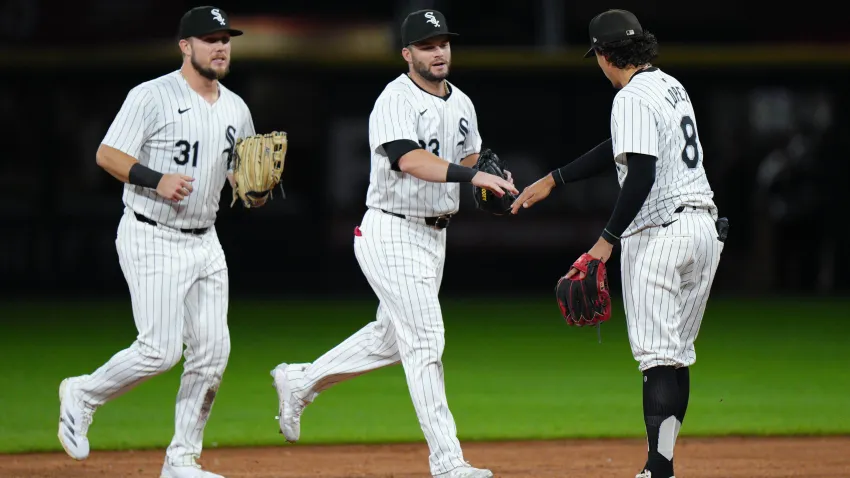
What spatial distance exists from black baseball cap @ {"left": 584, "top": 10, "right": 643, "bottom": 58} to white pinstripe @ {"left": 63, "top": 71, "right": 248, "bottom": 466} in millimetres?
1704

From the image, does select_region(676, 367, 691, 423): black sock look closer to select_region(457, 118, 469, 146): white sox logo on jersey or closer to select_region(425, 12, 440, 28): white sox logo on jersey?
select_region(457, 118, 469, 146): white sox logo on jersey

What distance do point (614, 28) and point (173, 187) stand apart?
1862 millimetres

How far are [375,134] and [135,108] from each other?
1.02 m

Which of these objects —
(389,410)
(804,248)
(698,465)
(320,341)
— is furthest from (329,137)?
(698,465)

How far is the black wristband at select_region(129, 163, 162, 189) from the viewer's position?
5320 mm

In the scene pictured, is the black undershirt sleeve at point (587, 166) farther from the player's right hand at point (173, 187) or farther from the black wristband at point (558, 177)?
the player's right hand at point (173, 187)

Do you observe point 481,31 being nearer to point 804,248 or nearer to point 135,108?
point 804,248

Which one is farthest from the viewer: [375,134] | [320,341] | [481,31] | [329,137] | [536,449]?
[481,31]

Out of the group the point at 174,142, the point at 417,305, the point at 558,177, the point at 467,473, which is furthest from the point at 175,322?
Answer: the point at 558,177

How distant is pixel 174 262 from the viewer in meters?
5.49

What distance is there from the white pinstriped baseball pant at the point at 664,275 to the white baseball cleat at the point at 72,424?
2.34 m

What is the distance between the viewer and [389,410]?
8.00 m

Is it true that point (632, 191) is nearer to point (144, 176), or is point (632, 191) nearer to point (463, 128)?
point (463, 128)

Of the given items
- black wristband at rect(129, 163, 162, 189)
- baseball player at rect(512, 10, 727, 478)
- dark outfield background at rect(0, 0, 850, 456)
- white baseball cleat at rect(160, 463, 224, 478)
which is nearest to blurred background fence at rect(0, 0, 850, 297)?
dark outfield background at rect(0, 0, 850, 456)
